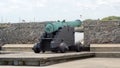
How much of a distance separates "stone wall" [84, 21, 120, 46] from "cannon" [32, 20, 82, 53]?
1.98m

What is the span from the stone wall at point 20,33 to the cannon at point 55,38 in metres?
3.60

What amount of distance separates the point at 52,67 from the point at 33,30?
28.7 feet

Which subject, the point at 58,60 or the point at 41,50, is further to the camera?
the point at 41,50

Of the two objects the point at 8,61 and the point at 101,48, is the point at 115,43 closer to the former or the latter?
the point at 101,48

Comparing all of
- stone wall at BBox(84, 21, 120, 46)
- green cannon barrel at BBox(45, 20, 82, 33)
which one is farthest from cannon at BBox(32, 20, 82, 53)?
stone wall at BBox(84, 21, 120, 46)

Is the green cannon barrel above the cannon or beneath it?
above

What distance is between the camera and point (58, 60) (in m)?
12.1

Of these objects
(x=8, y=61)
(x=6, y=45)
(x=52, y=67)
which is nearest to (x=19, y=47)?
(x=6, y=45)

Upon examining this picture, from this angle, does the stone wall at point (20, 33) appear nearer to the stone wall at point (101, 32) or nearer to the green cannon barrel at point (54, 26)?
the stone wall at point (101, 32)

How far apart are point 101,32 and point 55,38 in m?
3.50

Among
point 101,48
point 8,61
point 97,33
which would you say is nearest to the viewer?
point 8,61

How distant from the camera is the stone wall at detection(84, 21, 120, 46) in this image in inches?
674

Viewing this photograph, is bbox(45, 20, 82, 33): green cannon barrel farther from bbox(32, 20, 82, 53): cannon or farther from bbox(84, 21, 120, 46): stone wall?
bbox(84, 21, 120, 46): stone wall

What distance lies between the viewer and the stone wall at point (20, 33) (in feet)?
62.8
